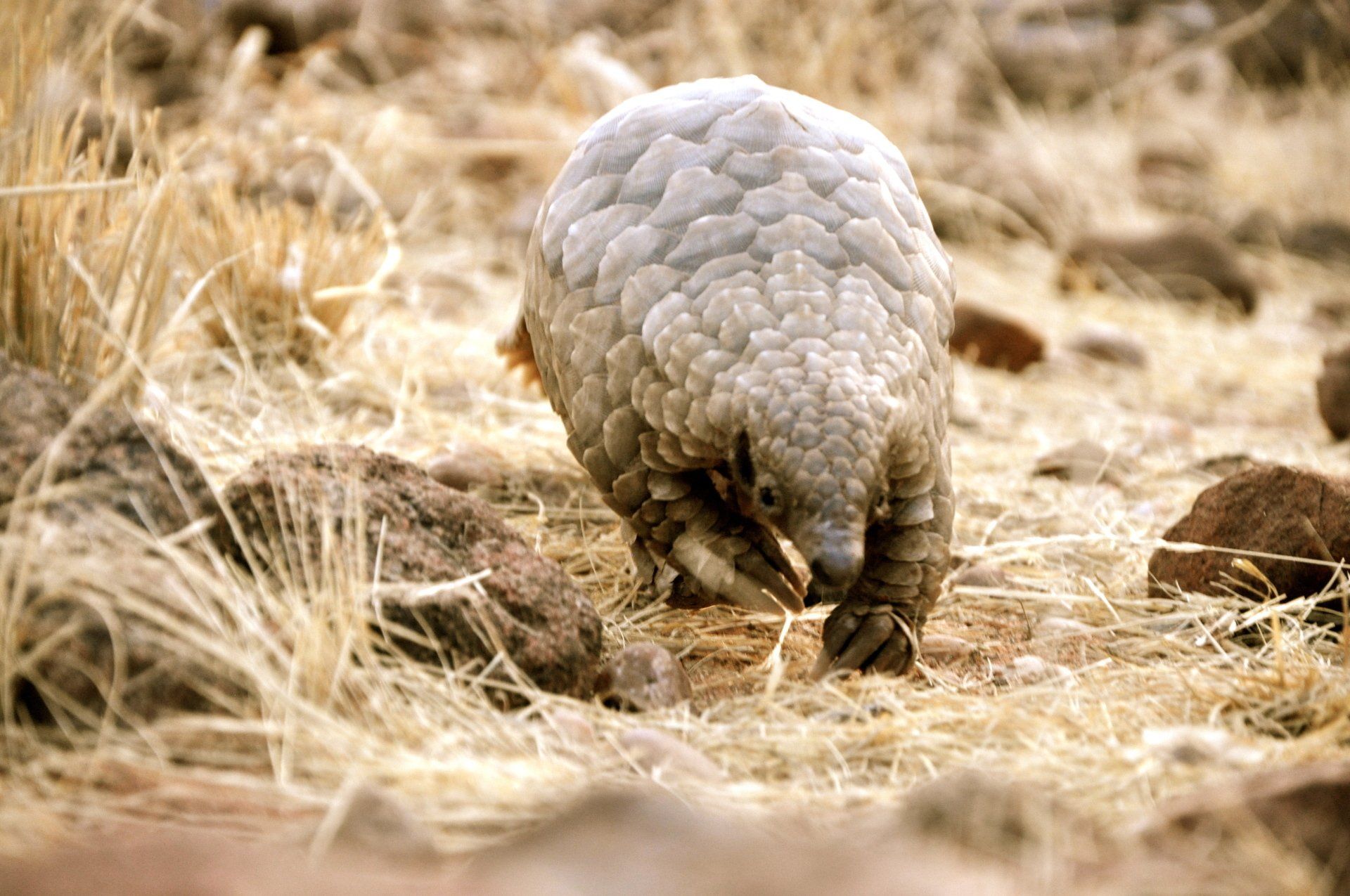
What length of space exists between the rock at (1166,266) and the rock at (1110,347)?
→ 41.0 inches

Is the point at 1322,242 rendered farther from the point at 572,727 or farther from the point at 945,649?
the point at 572,727

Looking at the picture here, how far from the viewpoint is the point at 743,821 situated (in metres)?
1.85

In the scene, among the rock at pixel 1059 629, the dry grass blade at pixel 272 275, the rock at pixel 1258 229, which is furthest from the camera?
the rock at pixel 1258 229

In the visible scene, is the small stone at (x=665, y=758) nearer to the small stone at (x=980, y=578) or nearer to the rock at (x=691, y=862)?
the rock at (x=691, y=862)

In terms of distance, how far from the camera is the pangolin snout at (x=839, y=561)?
7.41 feet

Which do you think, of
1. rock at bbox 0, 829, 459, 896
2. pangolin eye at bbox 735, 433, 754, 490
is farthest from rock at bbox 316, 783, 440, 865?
pangolin eye at bbox 735, 433, 754, 490

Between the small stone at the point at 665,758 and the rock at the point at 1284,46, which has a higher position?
the small stone at the point at 665,758

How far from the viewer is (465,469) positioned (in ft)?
11.7

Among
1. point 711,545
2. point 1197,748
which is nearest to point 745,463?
point 711,545

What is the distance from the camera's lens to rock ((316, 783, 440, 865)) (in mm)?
1608

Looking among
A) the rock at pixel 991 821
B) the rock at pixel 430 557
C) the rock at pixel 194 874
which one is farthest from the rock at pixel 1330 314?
the rock at pixel 194 874

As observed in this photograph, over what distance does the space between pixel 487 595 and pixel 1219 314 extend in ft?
18.4

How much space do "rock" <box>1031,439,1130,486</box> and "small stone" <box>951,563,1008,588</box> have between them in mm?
1022

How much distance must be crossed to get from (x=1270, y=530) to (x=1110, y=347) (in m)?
3.18
